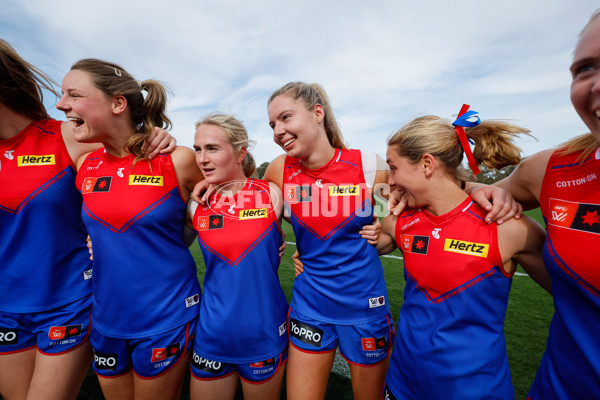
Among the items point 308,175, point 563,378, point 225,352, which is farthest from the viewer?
point 308,175

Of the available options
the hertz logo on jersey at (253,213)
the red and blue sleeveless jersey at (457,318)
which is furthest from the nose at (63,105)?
the red and blue sleeveless jersey at (457,318)

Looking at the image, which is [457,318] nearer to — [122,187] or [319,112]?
[319,112]

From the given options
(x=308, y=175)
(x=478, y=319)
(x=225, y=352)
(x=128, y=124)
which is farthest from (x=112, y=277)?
(x=478, y=319)

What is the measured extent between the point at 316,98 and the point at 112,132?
4.97 ft

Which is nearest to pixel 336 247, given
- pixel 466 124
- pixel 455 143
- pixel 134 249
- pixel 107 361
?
pixel 455 143

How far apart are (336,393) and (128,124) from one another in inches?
124

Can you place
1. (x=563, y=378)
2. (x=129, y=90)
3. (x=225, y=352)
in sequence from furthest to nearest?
(x=129, y=90) < (x=225, y=352) < (x=563, y=378)

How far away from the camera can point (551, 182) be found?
55.6 inches

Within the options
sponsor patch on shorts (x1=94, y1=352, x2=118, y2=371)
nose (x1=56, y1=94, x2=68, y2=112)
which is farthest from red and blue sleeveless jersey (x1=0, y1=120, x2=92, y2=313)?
sponsor patch on shorts (x1=94, y1=352, x2=118, y2=371)

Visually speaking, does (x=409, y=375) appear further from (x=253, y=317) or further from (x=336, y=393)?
(x=336, y=393)

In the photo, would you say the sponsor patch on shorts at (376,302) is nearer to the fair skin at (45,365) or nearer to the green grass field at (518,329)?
the green grass field at (518,329)

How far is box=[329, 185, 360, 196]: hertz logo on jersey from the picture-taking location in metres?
2.23

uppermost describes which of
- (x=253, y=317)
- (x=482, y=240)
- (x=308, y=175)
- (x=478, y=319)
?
(x=308, y=175)

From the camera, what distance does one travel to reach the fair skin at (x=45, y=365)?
6.47 ft
